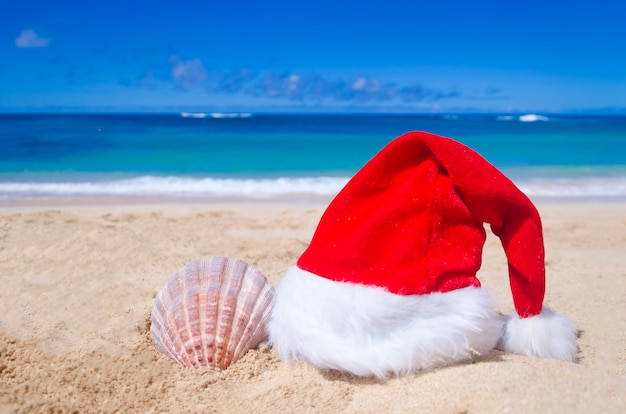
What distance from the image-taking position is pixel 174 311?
251cm

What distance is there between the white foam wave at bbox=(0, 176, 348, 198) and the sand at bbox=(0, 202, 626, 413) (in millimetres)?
3074

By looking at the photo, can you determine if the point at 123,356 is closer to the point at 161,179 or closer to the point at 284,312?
the point at 284,312

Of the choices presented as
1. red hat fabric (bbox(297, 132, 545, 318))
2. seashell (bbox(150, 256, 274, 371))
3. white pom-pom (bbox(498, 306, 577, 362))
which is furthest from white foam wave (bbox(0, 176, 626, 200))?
white pom-pom (bbox(498, 306, 577, 362))

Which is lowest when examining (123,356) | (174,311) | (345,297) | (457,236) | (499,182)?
(123,356)

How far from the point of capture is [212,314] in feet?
8.04

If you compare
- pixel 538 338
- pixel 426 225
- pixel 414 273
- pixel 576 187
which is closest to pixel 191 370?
pixel 414 273

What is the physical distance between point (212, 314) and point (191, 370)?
25cm

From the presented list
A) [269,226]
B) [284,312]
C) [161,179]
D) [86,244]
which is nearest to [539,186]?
[269,226]

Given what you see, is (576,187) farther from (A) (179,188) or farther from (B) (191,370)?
(B) (191,370)

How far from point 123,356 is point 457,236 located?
1540 mm

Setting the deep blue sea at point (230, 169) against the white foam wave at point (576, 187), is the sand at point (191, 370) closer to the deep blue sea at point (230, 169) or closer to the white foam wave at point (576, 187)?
the white foam wave at point (576, 187)

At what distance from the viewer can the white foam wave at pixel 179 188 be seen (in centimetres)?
841

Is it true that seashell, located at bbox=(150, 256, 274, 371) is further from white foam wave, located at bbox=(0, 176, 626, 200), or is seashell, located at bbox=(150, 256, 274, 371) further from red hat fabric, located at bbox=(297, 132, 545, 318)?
white foam wave, located at bbox=(0, 176, 626, 200)

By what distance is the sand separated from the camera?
6.59 ft
